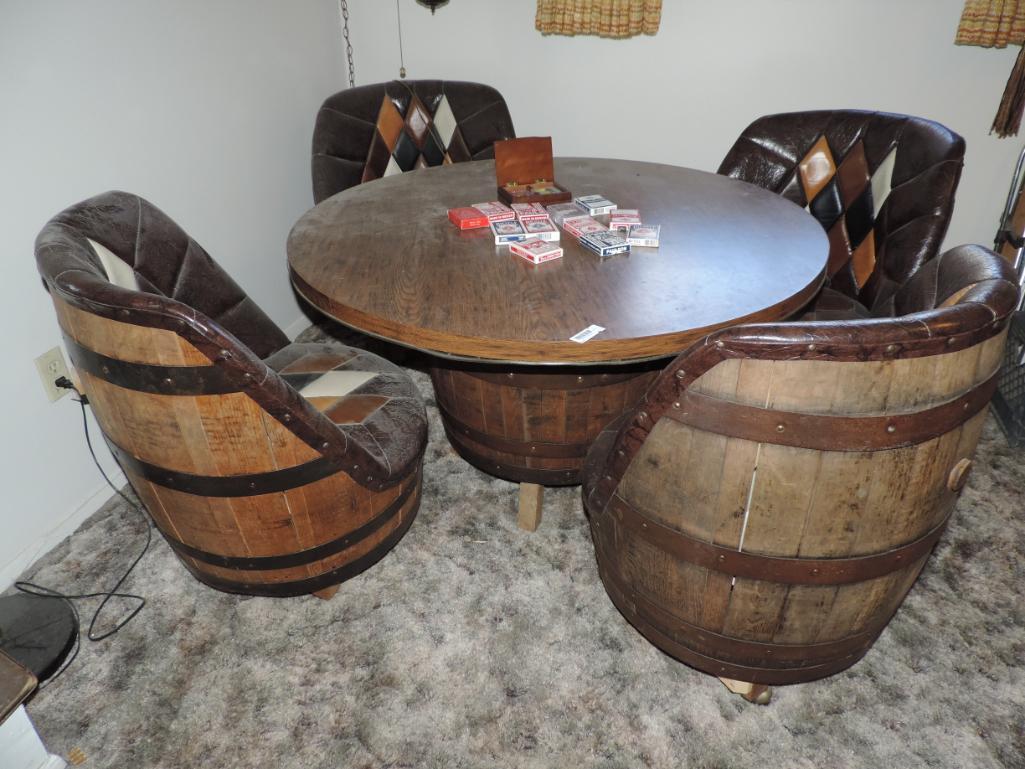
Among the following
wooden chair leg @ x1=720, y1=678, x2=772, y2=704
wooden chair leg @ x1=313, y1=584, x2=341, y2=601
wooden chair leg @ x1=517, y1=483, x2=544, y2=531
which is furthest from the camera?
wooden chair leg @ x1=517, y1=483, x2=544, y2=531

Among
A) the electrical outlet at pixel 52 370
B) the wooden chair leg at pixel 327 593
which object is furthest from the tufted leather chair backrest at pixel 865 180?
the electrical outlet at pixel 52 370

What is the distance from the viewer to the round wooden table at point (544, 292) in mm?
1409

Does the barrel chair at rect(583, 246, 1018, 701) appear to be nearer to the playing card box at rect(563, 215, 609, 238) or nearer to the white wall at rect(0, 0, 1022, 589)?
the playing card box at rect(563, 215, 609, 238)

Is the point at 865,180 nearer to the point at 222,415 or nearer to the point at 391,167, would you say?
the point at 391,167

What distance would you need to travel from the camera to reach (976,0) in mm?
2631

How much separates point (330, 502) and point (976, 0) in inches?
120

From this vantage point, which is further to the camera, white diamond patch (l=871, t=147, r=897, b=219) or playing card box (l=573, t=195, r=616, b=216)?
white diamond patch (l=871, t=147, r=897, b=219)

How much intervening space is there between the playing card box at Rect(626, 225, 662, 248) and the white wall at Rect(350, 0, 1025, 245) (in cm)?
166

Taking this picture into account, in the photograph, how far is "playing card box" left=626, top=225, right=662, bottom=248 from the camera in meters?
1.76

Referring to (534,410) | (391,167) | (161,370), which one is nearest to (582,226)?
(534,410)

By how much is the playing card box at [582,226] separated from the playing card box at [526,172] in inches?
8.0

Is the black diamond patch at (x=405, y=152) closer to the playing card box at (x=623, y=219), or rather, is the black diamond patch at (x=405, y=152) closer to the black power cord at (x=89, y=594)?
the playing card box at (x=623, y=219)

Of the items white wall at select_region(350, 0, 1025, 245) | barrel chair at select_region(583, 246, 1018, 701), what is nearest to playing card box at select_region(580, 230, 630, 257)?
barrel chair at select_region(583, 246, 1018, 701)

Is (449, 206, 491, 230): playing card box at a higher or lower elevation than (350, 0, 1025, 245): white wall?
lower
